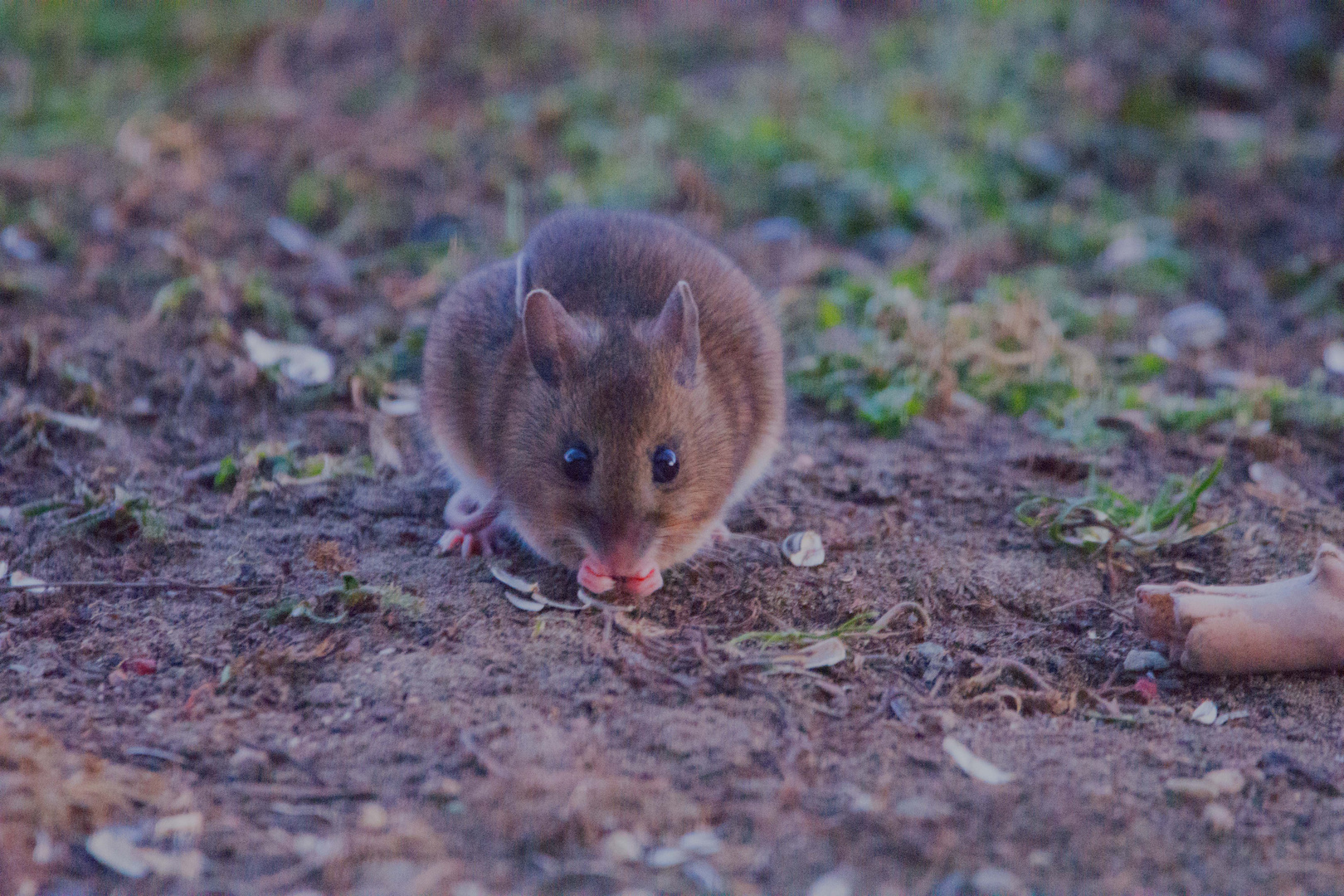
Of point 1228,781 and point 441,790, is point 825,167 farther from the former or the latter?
point 441,790

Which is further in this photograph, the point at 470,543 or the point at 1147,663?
the point at 470,543

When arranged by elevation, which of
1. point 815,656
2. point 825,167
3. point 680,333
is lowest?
point 815,656

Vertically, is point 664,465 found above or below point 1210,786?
above

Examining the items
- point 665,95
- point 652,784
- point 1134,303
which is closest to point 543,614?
point 652,784

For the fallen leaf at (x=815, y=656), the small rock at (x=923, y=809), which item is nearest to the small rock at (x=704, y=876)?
the small rock at (x=923, y=809)

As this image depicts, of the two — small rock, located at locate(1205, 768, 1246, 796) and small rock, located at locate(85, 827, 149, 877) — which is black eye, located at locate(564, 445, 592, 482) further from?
small rock, located at locate(1205, 768, 1246, 796)

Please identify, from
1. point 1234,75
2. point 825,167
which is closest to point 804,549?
point 825,167
